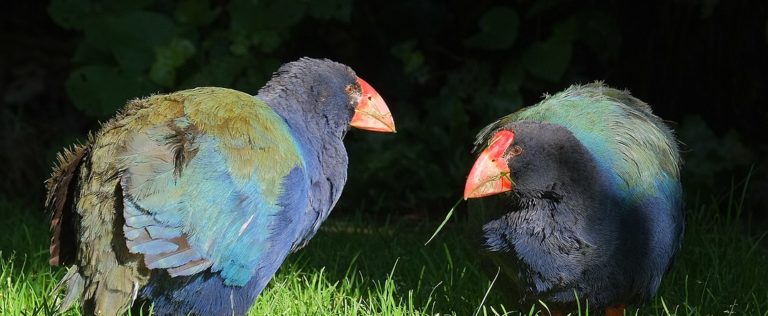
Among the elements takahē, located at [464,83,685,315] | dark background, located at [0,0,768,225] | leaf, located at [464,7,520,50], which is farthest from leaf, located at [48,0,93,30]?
takahē, located at [464,83,685,315]

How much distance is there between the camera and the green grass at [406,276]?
274cm

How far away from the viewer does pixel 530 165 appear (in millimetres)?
2375

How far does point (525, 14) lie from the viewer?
14.1 feet

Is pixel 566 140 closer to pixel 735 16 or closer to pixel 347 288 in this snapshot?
pixel 347 288

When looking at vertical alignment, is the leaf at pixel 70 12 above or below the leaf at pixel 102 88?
above

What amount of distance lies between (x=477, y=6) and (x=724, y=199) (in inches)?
47.2

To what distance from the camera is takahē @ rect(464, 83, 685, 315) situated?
2.39 metres

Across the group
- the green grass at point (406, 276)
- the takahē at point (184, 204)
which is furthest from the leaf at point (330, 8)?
the takahē at point (184, 204)

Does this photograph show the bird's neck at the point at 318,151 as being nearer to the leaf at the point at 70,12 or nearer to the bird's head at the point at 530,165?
the bird's head at the point at 530,165

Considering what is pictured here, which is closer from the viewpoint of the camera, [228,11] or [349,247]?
[349,247]

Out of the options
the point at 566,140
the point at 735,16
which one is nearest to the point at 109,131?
the point at 566,140

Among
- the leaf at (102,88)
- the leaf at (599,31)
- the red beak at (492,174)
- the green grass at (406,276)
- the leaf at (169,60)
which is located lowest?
the green grass at (406,276)

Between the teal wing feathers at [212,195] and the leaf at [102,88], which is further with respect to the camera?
the leaf at [102,88]

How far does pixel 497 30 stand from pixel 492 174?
1.87 metres
